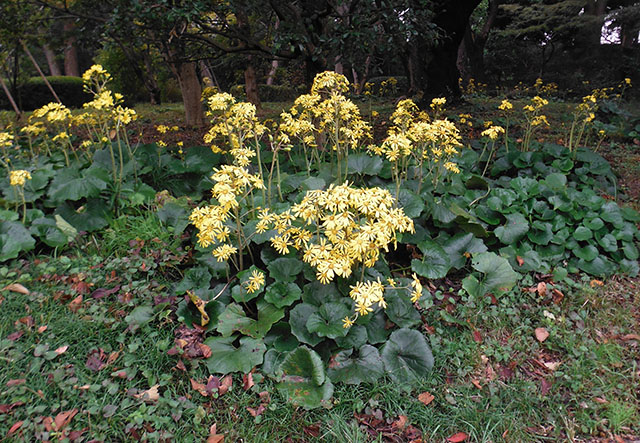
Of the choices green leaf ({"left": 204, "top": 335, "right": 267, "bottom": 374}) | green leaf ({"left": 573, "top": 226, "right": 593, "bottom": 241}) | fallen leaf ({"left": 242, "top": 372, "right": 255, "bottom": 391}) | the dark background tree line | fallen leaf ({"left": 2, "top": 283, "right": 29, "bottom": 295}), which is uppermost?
the dark background tree line

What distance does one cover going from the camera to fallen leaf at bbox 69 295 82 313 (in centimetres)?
222

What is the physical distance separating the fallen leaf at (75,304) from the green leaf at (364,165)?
201 cm

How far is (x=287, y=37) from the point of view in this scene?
3.43 m

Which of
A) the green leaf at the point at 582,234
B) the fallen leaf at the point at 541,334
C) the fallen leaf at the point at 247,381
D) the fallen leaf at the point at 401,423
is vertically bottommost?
the fallen leaf at the point at 401,423

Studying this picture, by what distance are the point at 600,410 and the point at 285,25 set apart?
342 centimetres

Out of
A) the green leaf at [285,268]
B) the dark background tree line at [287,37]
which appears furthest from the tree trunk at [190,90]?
the green leaf at [285,268]

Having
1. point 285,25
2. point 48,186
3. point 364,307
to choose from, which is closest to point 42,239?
point 48,186

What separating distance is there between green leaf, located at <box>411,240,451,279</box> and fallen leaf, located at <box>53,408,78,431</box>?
1.86 meters

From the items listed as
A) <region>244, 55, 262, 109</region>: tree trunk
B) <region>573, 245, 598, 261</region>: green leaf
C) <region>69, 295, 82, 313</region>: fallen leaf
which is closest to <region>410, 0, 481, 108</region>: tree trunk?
<region>244, 55, 262, 109</region>: tree trunk

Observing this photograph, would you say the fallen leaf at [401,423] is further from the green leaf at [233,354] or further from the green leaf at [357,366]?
the green leaf at [233,354]

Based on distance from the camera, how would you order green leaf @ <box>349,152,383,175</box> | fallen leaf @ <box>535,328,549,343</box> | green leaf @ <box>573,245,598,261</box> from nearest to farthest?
1. fallen leaf @ <box>535,328,549,343</box>
2. green leaf @ <box>573,245,598,261</box>
3. green leaf @ <box>349,152,383,175</box>

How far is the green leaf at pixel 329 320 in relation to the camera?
200 centimetres

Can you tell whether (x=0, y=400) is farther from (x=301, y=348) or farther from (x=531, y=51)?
(x=531, y=51)

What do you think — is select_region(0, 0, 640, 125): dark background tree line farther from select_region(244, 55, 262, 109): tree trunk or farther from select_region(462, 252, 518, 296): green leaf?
select_region(462, 252, 518, 296): green leaf
